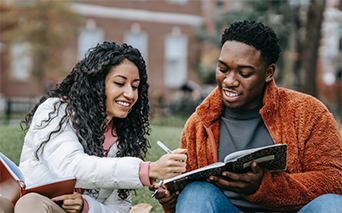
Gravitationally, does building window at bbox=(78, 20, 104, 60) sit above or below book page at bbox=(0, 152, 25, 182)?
above

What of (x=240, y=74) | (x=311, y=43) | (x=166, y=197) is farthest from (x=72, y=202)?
(x=311, y=43)

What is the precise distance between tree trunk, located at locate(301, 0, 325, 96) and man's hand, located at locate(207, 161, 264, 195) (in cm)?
880

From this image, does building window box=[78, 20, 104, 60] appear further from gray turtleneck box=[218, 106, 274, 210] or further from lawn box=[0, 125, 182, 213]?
gray turtleneck box=[218, 106, 274, 210]

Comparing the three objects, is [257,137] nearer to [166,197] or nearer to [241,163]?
[241,163]

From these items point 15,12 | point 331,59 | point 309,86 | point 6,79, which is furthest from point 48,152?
point 331,59

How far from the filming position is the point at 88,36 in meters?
19.7

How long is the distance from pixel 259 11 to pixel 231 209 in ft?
46.2

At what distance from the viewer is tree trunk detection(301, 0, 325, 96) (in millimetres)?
9875

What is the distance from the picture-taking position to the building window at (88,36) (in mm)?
19500

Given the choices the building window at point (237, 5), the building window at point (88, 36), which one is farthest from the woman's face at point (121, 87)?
the building window at point (88, 36)

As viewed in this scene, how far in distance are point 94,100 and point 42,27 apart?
572 inches

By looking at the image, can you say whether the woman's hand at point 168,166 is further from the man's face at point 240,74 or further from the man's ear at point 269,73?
the man's ear at point 269,73

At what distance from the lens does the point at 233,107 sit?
231 centimetres

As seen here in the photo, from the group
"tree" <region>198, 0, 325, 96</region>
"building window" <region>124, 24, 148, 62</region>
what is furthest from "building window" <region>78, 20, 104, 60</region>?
"tree" <region>198, 0, 325, 96</region>
